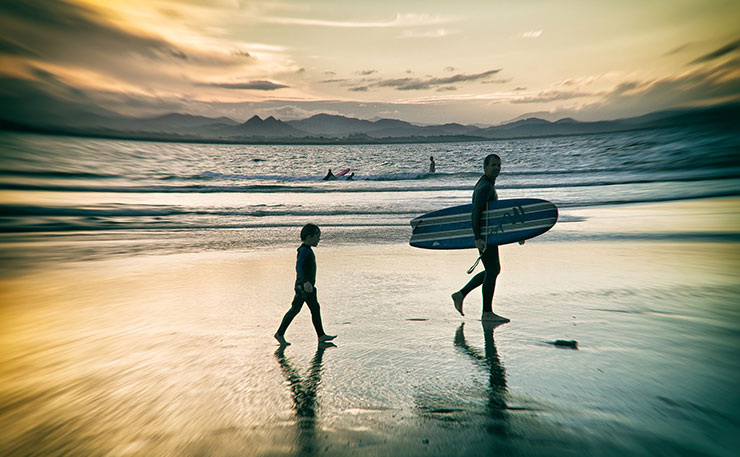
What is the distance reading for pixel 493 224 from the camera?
218 inches

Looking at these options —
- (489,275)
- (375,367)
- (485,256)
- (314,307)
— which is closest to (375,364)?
(375,367)

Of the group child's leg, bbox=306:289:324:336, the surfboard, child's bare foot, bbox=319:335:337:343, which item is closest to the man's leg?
the surfboard

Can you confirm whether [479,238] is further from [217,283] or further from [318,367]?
[217,283]

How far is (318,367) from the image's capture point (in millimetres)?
3670

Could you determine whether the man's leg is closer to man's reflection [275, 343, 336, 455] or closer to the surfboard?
the surfboard

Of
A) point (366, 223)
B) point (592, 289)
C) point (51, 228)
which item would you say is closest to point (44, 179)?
point (51, 228)

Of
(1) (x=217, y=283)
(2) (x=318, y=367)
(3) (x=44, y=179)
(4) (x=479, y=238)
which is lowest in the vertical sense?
(3) (x=44, y=179)

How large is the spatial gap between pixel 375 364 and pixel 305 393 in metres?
0.72

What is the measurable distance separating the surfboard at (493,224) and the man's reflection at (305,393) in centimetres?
252

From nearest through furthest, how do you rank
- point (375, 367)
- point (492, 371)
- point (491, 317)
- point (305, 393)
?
point (305, 393), point (492, 371), point (375, 367), point (491, 317)

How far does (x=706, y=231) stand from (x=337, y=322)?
9197mm

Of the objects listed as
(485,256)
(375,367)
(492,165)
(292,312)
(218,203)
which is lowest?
(218,203)

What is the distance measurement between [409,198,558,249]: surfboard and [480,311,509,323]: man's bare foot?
84cm

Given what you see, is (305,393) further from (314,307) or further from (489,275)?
(489,275)
